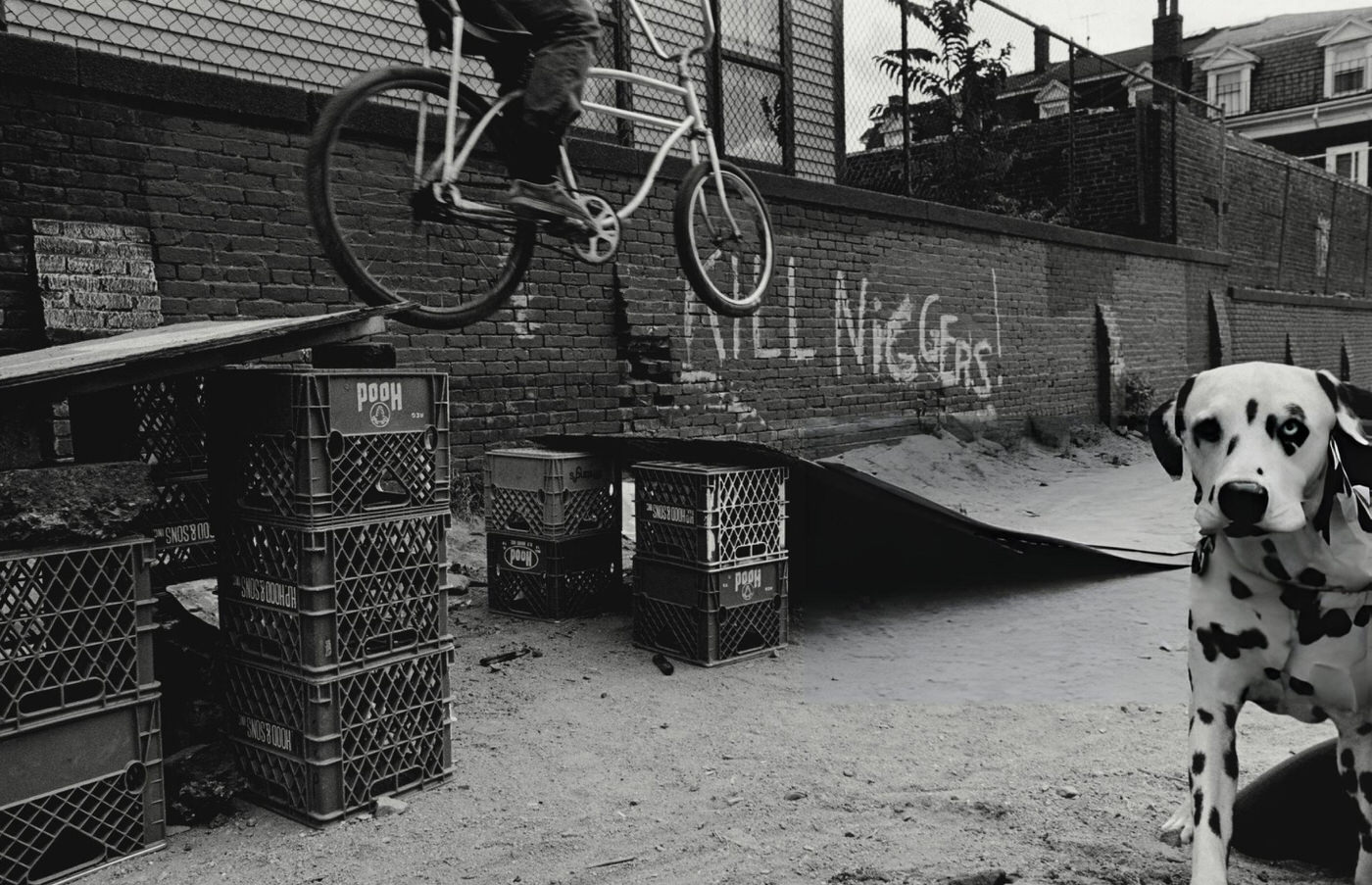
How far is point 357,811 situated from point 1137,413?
14.5 metres

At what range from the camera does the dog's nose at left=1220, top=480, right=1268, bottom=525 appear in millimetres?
2100

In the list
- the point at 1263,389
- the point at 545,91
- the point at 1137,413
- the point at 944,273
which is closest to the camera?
the point at 1263,389

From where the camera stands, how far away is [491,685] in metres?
5.05

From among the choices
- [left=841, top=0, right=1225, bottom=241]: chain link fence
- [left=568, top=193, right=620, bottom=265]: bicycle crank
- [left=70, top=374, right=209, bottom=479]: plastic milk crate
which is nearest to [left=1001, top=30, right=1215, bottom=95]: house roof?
[left=841, top=0, right=1225, bottom=241]: chain link fence

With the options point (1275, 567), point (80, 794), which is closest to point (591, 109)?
point (80, 794)

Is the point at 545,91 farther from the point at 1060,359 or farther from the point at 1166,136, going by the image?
the point at 1166,136

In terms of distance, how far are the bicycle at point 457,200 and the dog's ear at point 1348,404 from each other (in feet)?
9.51

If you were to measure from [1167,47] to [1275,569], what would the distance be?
1009 inches

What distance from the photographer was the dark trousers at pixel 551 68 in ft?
13.5

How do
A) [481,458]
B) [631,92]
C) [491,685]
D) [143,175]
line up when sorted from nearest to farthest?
[491,685]
[143,175]
[481,458]
[631,92]

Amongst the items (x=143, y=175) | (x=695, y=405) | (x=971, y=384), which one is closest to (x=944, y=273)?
(x=971, y=384)

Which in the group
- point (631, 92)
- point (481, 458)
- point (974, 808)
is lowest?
point (974, 808)

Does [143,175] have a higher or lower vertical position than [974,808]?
higher

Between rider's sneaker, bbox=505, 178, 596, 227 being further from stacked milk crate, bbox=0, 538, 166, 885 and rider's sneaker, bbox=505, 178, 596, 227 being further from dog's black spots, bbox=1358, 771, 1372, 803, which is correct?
dog's black spots, bbox=1358, 771, 1372, 803
